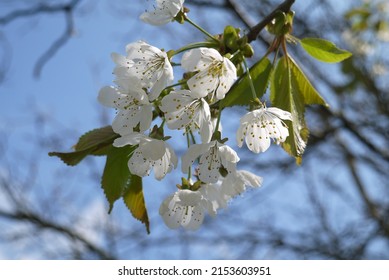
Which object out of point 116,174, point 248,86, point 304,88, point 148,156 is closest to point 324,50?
point 304,88

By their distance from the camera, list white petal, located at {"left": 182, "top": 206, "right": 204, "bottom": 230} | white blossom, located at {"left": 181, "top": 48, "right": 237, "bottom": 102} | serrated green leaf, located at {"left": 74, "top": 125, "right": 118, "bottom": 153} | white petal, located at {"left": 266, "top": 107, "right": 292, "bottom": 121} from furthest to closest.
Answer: white petal, located at {"left": 182, "top": 206, "right": 204, "bottom": 230} → serrated green leaf, located at {"left": 74, "top": 125, "right": 118, "bottom": 153} → white petal, located at {"left": 266, "top": 107, "right": 292, "bottom": 121} → white blossom, located at {"left": 181, "top": 48, "right": 237, "bottom": 102}

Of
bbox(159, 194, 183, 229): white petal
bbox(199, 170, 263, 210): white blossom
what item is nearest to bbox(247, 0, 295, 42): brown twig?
bbox(199, 170, 263, 210): white blossom

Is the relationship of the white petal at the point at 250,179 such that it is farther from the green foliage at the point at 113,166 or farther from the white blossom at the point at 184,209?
the green foliage at the point at 113,166

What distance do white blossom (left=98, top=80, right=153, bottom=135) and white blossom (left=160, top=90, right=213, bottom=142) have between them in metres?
0.06

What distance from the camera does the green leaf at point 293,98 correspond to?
1491mm

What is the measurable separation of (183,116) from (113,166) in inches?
11.6

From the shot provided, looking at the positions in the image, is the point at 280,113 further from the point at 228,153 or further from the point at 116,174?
the point at 116,174

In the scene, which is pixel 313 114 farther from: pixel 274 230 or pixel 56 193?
pixel 56 193

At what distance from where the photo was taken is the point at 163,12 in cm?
159

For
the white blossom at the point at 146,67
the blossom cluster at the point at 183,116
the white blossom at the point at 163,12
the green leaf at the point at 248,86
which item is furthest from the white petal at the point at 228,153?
the white blossom at the point at 163,12

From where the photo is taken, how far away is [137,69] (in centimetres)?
149

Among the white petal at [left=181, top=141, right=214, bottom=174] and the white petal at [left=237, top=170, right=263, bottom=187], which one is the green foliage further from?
the white petal at [left=237, top=170, right=263, bottom=187]

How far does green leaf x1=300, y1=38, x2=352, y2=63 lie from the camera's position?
1579 mm

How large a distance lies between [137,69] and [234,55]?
291 mm
